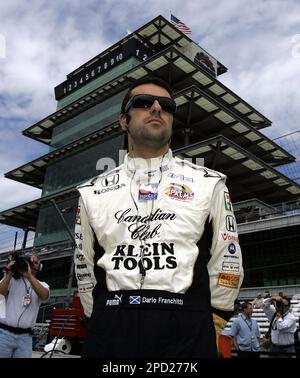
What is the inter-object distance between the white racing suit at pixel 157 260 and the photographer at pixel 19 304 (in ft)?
9.34

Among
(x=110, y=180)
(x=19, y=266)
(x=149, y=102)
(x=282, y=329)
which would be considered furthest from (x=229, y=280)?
(x=282, y=329)

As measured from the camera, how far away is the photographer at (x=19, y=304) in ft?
14.5

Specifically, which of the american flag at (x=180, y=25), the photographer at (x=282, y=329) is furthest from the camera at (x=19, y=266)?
the american flag at (x=180, y=25)

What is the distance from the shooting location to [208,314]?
5.79 ft

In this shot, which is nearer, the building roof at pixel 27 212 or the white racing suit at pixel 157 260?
the white racing suit at pixel 157 260

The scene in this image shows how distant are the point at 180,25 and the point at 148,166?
40.8 meters

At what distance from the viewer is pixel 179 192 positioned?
2.05 m

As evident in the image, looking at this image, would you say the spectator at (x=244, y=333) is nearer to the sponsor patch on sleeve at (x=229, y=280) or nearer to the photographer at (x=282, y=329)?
the photographer at (x=282, y=329)

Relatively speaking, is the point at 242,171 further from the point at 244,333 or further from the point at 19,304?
the point at 19,304

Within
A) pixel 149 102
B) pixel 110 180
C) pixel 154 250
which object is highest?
pixel 149 102

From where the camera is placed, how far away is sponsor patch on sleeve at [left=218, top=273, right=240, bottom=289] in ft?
6.08

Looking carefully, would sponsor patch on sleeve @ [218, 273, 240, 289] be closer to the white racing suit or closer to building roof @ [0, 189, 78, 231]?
the white racing suit

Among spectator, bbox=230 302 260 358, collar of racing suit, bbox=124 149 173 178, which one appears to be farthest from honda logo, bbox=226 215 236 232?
spectator, bbox=230 302 260 358

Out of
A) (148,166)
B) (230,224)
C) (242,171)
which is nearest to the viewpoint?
(230,224)
